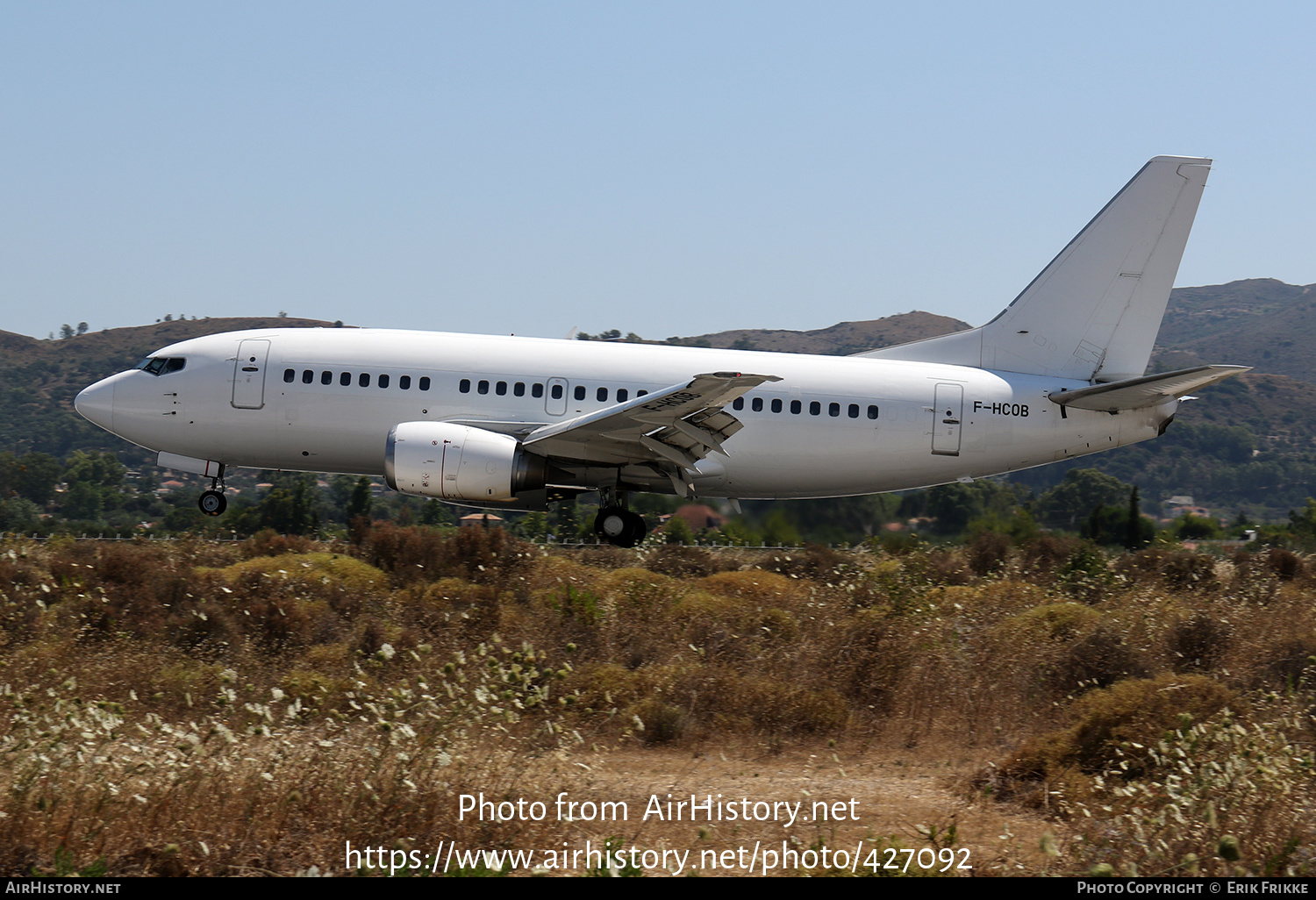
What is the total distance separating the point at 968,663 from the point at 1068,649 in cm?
138

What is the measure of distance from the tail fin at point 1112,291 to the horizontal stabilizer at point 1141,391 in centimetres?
107

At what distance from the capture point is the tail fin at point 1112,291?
2111 centimetres

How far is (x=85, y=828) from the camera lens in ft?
23.0

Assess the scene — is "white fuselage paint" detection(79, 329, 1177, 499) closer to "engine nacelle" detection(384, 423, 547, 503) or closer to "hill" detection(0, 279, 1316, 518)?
"engine nacelle" detection(384, 423, 547, 503)

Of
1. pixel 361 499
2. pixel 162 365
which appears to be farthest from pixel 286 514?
pixel 162 365

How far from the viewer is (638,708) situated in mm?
11242

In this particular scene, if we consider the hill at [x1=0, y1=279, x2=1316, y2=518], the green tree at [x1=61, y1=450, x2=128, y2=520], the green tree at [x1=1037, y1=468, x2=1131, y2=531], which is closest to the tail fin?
A: the green tree at [x1=1037, y1=468, x2=1131, y2=531]

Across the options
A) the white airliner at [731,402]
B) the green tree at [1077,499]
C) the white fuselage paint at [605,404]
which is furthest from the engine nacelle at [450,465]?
the green tree at [1077,499]

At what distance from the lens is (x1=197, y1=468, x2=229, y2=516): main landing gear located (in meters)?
21.1

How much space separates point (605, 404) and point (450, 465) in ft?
10.7

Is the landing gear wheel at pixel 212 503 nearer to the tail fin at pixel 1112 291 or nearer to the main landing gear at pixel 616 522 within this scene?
the main landing gear at pixel 616 522
